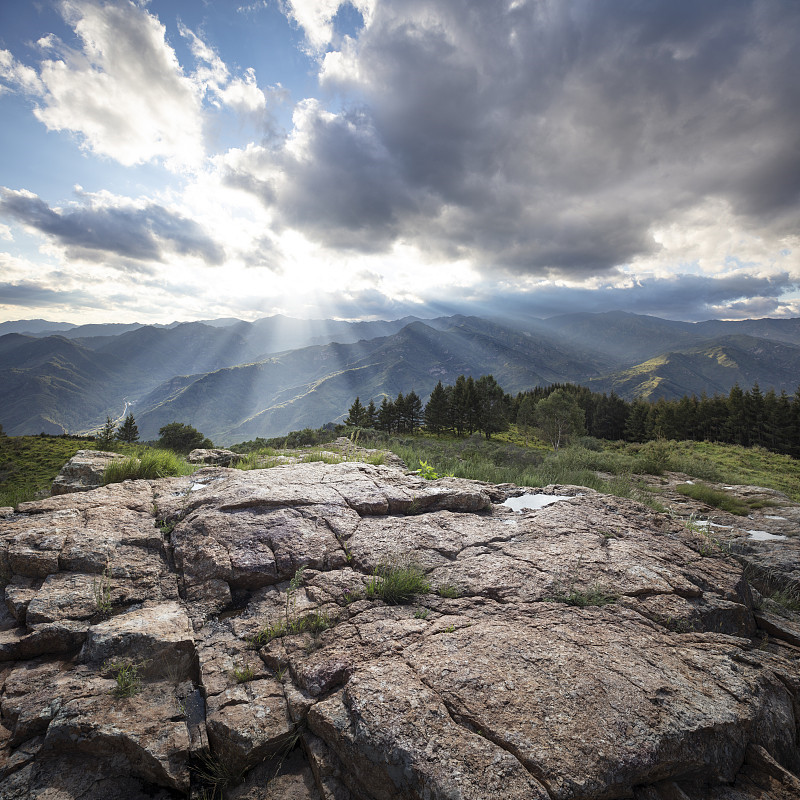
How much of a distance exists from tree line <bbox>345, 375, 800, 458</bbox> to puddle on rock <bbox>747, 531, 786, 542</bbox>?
179 feet

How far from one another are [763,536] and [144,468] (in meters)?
14.4

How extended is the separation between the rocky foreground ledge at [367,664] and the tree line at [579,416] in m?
55.5

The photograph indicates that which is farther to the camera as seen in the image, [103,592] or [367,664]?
[103,592]

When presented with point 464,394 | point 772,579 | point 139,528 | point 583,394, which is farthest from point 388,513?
point 583,394

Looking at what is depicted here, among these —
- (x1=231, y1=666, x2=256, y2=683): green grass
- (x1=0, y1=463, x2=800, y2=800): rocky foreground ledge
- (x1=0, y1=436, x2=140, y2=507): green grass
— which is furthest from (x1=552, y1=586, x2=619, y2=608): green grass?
(x1=0, y1=436, x2=140, y2=507): green grass

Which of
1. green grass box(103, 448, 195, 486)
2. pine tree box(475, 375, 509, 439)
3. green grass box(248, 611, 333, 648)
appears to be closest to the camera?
green grass box(248, 611, 333, 648)

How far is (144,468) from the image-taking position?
8.46 meters

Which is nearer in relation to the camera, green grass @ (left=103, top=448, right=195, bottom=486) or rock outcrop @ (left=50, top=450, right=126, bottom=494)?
rock outcrop @ (left=50, top=450, right=126, bottom=494)

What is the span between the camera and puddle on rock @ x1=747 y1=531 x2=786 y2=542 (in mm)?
7456

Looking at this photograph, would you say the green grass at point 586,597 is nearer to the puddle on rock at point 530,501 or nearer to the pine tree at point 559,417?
the puddle on rock at point 530,501

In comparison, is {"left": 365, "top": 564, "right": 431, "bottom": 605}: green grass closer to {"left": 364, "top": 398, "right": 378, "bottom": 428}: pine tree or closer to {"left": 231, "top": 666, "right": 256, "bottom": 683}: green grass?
{"left": 231, "top": 666, "right": 256, "bottom": 683}: green grass

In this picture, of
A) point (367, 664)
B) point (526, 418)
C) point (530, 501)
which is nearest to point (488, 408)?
point (526, 418)

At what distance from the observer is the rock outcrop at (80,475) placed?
292 inches

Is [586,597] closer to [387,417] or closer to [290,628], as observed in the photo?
[290,628]
